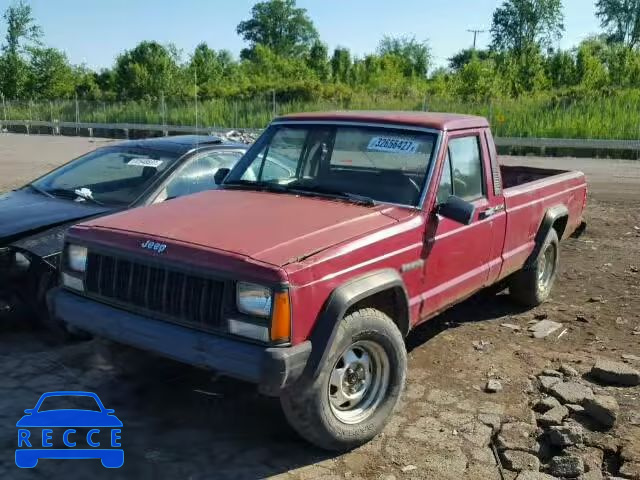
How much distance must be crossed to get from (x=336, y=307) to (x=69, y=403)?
1.96 metres

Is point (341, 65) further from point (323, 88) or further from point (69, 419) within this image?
point (69, 419)

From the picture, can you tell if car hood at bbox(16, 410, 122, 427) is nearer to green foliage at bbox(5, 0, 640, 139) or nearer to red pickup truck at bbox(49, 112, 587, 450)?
red pickup truck at bbox(49, 112, 587, 450)

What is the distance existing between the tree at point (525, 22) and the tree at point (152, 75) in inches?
1722

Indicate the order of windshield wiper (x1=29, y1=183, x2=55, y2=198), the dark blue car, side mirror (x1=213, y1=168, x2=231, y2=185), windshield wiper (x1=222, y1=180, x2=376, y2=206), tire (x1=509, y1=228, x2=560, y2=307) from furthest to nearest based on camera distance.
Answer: tire (x1=509, y1=228, x2=560, y2=307)
windshield wiper (x1=29, y1=183, x2=55, y2=198)
side mirror (x1=213, y1=168, x2=231, y2=185)
the dark blue car
windshield wiper (x1=222, y1=180, x2=376, y2=206)

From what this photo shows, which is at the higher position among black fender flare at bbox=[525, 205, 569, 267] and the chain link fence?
the chain link fence

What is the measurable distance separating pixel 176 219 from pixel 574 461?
2645mm

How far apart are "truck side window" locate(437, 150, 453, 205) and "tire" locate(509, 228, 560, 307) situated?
1.83m

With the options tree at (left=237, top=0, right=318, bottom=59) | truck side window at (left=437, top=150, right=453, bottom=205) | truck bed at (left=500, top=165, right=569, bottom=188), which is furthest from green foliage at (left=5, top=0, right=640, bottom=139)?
tree at (left=237, top=0, right=318, bottom=59)

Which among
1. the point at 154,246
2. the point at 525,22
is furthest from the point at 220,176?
the point at 525,22

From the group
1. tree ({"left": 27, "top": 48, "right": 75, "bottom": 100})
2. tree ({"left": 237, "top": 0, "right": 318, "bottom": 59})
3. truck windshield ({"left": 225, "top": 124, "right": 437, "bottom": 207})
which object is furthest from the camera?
tree ({"left": 237, "top": 0, "right": 318, "bottom": 59})

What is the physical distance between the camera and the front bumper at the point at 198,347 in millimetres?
3199

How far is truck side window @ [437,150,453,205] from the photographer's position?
4.61 meters

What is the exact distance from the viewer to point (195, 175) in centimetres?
618

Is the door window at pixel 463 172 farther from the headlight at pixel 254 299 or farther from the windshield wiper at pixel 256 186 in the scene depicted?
the headlight at pixel 254 299
